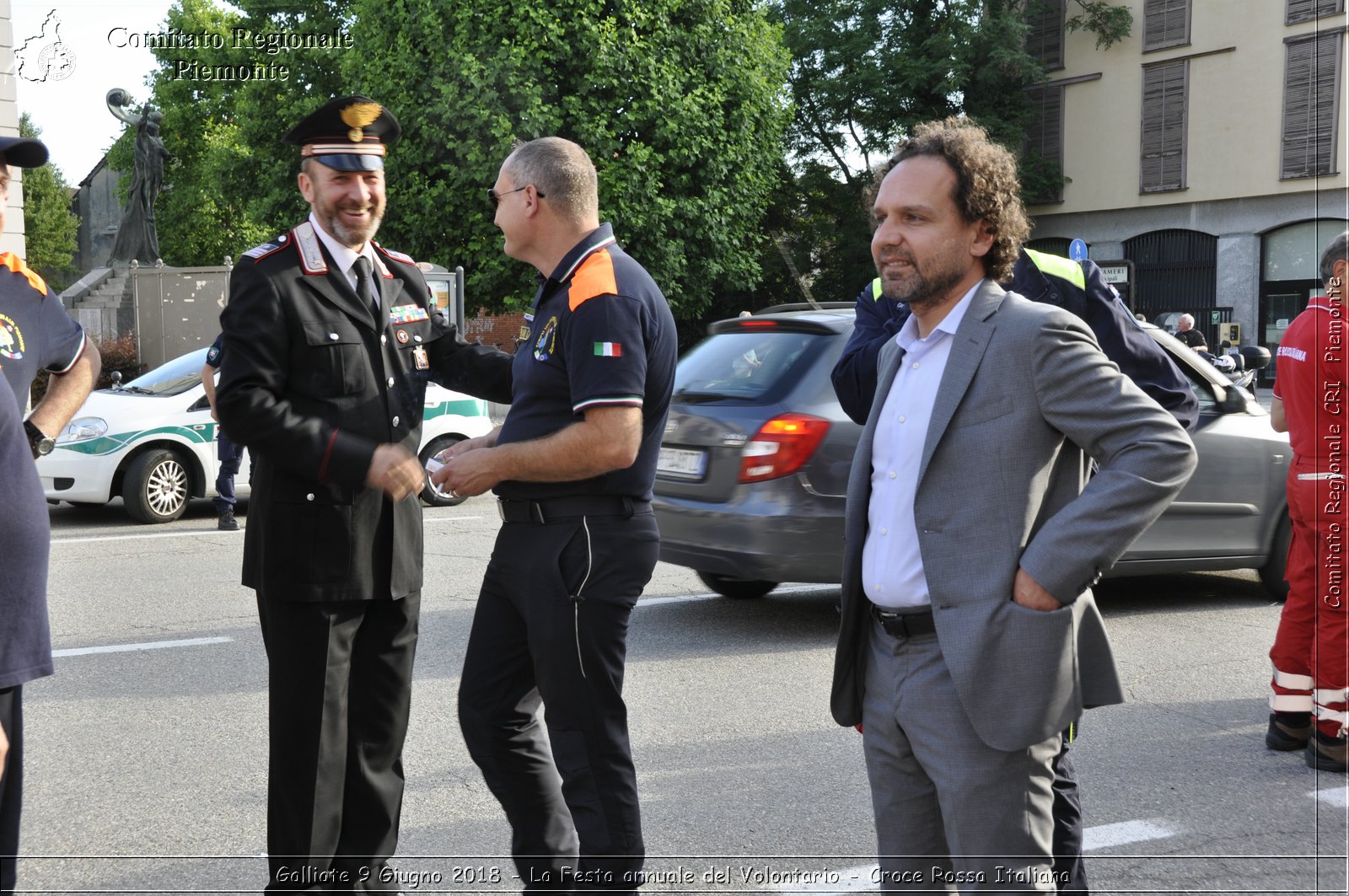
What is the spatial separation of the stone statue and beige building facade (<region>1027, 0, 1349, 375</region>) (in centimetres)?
2300

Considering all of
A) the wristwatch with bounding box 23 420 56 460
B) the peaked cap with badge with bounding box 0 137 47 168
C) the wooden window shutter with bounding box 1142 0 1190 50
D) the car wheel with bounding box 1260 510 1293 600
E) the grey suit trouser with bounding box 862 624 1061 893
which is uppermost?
the wooden window shutter with bounding box 1142 0 1190 50

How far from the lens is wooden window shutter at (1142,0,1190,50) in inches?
1291

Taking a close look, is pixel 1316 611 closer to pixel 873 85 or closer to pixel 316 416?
pixel 316 416

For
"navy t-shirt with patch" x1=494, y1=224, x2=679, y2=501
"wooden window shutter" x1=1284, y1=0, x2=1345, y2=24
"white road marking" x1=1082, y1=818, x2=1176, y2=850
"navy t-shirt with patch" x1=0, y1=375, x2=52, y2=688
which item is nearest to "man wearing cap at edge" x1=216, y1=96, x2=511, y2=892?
"navy t-shirt with patch" x1=494, y1=224, x2=679, y2=501

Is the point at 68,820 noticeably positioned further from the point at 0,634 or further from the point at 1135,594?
the point at 1135,594

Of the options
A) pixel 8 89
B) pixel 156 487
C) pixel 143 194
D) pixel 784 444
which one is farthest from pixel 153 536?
pixel 143 194

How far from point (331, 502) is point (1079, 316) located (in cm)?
213

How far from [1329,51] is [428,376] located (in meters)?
31.9

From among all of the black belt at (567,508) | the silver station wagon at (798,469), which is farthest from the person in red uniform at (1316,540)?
the black belt at (567,508)

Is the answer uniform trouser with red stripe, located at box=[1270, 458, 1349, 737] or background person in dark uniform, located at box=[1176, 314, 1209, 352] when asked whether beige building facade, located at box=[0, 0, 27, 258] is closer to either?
uniform trouser with red stripe, located at box=[1270, 458, 1349, 737]

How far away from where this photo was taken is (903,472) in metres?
2.49

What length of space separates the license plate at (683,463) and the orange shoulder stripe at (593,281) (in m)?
3.37

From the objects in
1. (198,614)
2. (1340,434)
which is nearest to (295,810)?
(1340,434)

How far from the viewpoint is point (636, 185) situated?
81.4 feet
